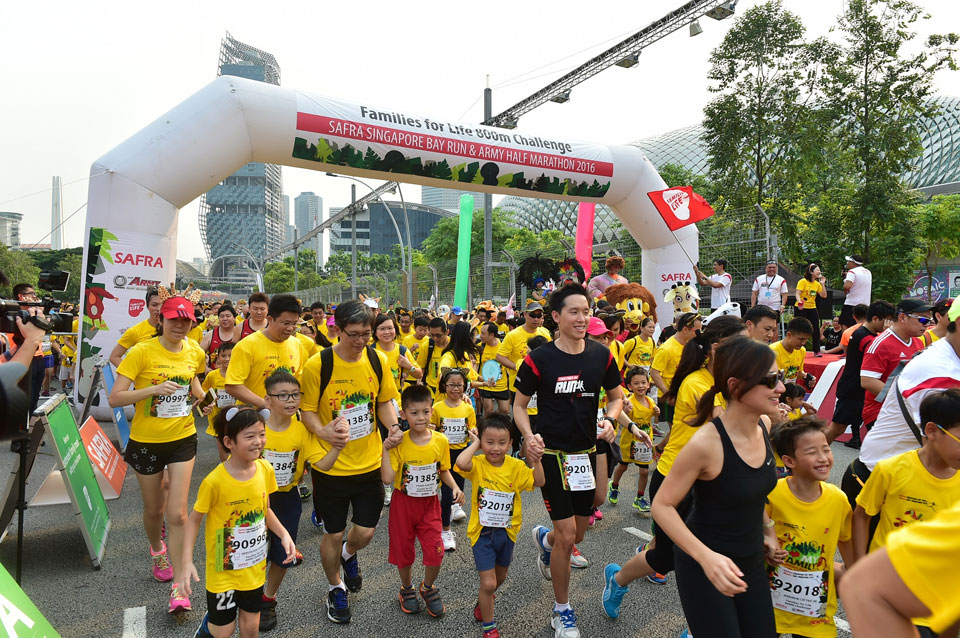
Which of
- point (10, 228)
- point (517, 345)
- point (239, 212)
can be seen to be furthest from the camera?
point (239, 212)

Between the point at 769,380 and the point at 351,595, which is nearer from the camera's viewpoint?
the point at 769,380

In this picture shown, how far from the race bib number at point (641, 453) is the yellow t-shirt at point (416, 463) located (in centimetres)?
214

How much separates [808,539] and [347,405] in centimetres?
254

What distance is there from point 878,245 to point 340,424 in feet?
51.1

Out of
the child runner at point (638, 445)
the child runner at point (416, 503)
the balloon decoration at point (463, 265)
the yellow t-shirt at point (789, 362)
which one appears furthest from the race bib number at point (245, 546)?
the balloon decoration at point (463, 265)

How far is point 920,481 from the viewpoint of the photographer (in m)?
2.41

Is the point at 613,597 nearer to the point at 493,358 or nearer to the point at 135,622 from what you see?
the point at 135,622

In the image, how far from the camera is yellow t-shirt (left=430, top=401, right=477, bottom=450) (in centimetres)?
480

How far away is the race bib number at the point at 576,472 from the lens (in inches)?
133

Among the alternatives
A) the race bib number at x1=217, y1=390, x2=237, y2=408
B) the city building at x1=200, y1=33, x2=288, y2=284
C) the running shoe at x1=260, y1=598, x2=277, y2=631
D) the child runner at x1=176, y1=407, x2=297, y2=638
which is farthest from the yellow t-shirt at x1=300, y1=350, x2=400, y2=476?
the city building at x1=200, y1=33, x2=288, y2=284

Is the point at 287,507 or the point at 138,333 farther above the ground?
the point at 138,333

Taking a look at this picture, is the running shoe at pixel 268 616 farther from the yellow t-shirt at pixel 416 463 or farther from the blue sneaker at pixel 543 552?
the blue sneaker at pixel 543 552

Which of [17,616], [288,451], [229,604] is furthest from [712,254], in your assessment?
[17,616]

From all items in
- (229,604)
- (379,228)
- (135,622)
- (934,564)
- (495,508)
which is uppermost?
(379,228)
